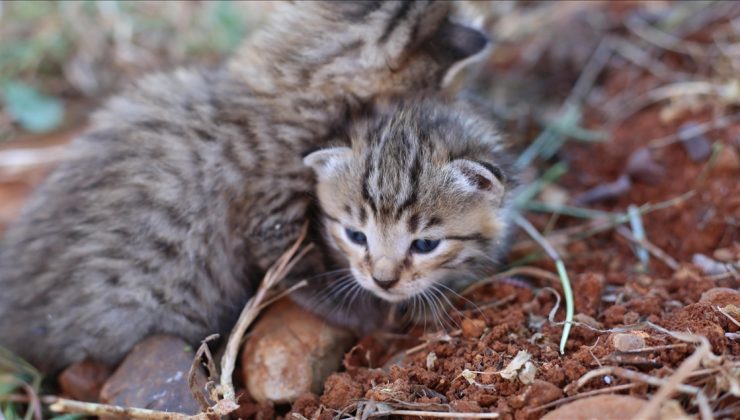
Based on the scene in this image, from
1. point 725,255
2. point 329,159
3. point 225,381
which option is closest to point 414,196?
point 329,159

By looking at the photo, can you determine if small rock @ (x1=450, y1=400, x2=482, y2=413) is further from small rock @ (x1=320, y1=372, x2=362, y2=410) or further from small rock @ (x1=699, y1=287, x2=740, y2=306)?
small rock @ (x1=699, y1=287, x2=740, y2=306)

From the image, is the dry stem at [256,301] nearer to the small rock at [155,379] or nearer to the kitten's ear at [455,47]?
the small rock at [155,379]

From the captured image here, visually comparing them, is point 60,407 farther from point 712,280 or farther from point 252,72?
point 712,280

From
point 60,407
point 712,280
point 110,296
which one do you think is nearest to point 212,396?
point 60,407

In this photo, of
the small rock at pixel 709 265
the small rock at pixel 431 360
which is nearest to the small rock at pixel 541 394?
the small rock at pixel 431 360

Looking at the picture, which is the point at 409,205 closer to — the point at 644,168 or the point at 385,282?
the point at 385,282

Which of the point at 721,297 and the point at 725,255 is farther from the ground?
the point at 721,297
